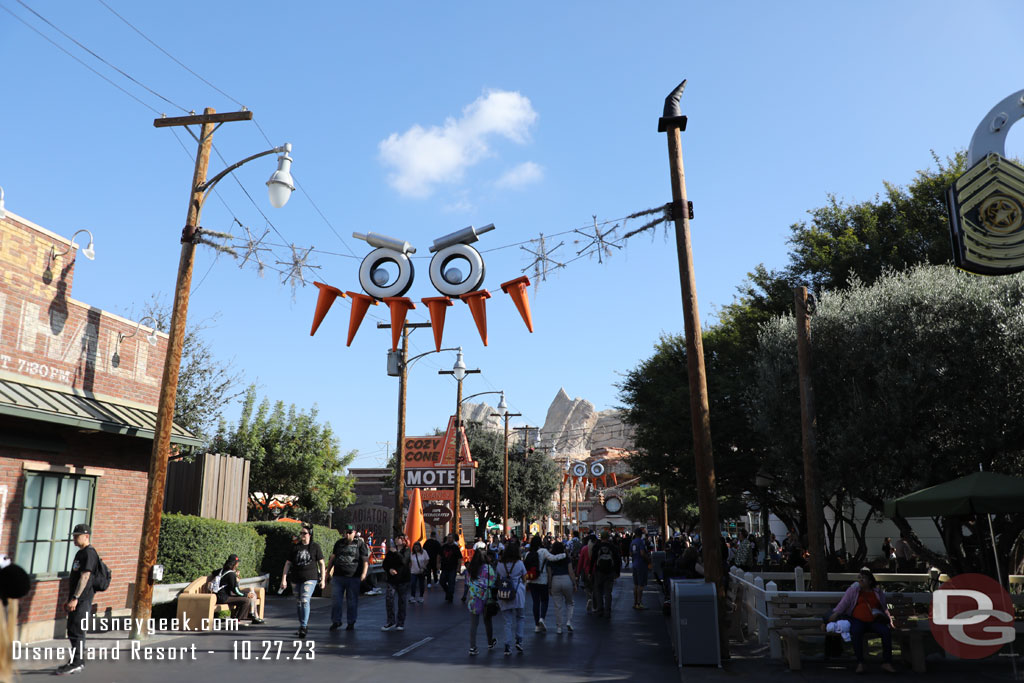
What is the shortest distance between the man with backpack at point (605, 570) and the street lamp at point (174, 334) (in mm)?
9093

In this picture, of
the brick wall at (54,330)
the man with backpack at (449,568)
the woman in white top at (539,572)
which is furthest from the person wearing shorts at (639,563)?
the brick wall at (54,330)

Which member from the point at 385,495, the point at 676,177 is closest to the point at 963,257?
the point at 676,177

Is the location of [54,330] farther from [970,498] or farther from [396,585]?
[970,498]

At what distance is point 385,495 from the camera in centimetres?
6888

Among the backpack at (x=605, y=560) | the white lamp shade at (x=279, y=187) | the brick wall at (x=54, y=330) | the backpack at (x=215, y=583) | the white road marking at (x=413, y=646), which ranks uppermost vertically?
the white lamp shade at (x=279, y=187)

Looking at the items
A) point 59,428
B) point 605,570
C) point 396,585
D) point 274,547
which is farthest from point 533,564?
point 274,547

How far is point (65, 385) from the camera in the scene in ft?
44.4

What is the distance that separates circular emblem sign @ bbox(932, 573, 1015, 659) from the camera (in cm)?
1076

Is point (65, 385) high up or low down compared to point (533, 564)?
up

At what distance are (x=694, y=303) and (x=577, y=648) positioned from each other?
5854 mm

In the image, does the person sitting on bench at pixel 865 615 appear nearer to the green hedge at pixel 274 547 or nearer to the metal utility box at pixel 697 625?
the metal utility box at pixel 697 625

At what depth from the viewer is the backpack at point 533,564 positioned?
14.3m

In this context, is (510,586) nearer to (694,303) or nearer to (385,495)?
(694,303)

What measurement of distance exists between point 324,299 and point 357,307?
62cm
